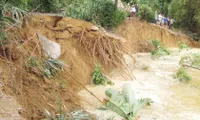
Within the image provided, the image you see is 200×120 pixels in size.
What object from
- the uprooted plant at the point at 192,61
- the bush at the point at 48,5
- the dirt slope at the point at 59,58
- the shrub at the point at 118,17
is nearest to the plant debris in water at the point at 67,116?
the dirt slope at the point at 59,58

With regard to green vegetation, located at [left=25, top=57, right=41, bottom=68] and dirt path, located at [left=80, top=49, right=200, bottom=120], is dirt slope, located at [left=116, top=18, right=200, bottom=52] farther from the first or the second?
green vegetation, located at [left=25, top=57, right=41, bottom=68]

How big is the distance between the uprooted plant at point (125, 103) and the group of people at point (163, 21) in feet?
46.7

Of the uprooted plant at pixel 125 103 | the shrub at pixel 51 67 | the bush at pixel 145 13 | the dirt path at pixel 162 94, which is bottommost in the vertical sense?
the dirt path at pixel 162 94

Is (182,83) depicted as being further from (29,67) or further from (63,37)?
(29,67)

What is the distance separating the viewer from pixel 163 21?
79.3 feet

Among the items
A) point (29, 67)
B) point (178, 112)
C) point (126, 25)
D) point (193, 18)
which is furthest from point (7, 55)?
point (193, 18)

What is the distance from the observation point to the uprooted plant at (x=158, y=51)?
60.5ft

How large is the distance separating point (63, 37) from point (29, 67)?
10.4 feet

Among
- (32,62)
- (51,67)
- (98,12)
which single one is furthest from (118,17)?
(32,62)

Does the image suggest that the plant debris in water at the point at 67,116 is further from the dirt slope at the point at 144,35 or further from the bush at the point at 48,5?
the dirt slope at the point at 144,35

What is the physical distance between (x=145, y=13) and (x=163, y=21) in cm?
344

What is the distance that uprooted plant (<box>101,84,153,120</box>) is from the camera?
887cm

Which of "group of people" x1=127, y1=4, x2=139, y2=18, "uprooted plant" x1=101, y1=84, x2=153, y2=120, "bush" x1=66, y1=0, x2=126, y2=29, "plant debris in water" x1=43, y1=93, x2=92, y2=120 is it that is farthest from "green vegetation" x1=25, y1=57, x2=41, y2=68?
"group of people" x1=127, y1=4, x2=139, y2=18

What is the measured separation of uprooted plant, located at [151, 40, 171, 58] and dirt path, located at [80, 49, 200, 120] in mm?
2522
